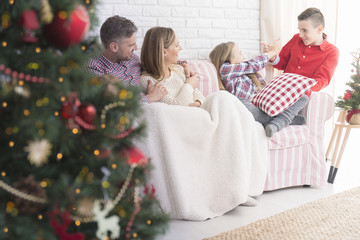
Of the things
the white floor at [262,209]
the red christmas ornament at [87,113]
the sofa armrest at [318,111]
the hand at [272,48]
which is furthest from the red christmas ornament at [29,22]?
the hand at [272,48]

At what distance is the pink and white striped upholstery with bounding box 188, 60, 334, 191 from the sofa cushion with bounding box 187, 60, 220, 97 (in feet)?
2.29

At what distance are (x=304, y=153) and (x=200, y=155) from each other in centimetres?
89

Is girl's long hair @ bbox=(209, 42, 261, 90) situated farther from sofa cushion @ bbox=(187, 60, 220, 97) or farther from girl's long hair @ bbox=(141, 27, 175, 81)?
girl's long hair @ bbox=(141, 27, 175, 81)

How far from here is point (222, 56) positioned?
3049 millimetres

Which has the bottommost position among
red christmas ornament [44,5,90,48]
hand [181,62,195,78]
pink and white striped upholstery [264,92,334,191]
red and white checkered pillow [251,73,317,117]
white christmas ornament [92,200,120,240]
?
pink and white striped upholstery [264,92,334,191]

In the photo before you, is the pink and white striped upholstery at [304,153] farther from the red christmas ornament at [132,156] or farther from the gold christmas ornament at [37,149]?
the gold christmas ornament at [37,149]

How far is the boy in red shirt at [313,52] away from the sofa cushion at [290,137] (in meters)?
0.50

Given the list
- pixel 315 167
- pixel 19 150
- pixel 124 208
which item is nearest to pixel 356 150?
pixel 315 167

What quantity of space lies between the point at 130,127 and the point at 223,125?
1061 mm

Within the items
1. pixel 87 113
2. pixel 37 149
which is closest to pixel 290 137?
pixel 87 113

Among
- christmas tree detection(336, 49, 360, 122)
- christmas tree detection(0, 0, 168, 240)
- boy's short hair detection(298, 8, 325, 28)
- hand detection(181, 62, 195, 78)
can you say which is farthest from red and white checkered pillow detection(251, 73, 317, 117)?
christmas tree detection(0, 0, 168, 240)

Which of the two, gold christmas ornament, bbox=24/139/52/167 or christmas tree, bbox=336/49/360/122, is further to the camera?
christmas tree, bbox=336/49/360/122

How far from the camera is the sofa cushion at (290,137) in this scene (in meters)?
2.48

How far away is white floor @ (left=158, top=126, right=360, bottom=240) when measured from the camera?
6.27ft
